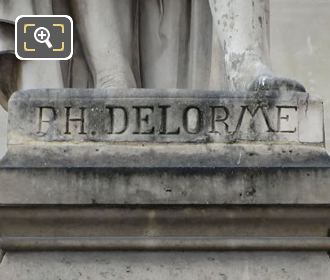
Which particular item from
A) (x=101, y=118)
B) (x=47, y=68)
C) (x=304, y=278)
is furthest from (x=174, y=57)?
(x=304, y=278)

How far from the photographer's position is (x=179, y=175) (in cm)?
319

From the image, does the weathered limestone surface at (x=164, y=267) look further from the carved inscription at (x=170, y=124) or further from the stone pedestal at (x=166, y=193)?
the carved inscription at (x=170, y=124)

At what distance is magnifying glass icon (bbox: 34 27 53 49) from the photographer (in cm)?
360

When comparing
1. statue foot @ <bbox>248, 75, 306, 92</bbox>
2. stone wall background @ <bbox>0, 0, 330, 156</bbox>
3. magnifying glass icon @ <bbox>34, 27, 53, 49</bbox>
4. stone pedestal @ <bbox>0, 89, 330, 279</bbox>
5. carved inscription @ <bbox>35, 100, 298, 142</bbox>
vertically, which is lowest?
stone pedestal @ <bbox>0, 89, 330, 279</bbox>

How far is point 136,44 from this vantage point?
4117 mm

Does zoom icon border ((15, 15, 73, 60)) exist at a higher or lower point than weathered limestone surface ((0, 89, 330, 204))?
higher

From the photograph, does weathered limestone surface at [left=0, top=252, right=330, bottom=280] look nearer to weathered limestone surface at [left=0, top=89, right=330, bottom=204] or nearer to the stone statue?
weathered limestone surface at [left=0, top=89, right=330, bottom=204]

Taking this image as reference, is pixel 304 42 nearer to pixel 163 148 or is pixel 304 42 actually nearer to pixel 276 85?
pixel 276 85

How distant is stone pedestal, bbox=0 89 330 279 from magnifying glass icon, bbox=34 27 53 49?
39 centimetres

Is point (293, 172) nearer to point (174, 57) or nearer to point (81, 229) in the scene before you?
point (81, 229)

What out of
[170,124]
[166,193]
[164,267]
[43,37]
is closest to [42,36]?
[43,37]

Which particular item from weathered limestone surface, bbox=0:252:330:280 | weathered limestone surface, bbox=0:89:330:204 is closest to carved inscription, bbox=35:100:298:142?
weathered limestone surface, bbox=0:89:330:204

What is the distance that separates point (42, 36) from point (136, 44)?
58cm

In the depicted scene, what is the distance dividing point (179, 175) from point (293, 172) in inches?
11.6
